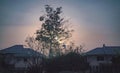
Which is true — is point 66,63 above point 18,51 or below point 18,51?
below

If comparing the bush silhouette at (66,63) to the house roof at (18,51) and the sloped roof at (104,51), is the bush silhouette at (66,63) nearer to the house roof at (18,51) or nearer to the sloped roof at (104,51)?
the sloped roof at (104,51)

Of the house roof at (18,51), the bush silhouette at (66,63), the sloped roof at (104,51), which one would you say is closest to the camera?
the bush silhouette at (66,63)

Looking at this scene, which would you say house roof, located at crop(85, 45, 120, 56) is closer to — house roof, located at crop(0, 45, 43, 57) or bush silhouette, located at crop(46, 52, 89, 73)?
house roof, located at crop(0, 45, 43, 57)

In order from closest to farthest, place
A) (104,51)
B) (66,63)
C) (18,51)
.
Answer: (66,63)
(104,51)
(18,51)

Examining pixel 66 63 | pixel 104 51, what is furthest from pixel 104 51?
pixel 66 63

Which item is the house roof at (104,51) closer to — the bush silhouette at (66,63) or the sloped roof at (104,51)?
the sloped roof at (104,51)

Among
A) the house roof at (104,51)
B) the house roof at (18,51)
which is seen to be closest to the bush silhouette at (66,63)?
the house roof at (104,51)

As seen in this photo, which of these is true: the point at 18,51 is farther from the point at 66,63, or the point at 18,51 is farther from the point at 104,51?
the point at 66,63

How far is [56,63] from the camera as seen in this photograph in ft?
122

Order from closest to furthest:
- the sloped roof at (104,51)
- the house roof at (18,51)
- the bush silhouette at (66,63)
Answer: the bush silhouette at (66,63)
the sloped roof at (104,51)
the house roof at (18,51)

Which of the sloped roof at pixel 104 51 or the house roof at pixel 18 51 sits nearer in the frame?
the sloped roof at pixel 104 51

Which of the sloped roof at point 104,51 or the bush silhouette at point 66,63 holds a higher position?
the sloped roof at point 104,51

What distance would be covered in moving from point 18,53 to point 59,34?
29.9ft

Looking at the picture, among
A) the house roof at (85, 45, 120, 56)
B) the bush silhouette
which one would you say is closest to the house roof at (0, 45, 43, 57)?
the house roof at (85, 45, 120, 56)
